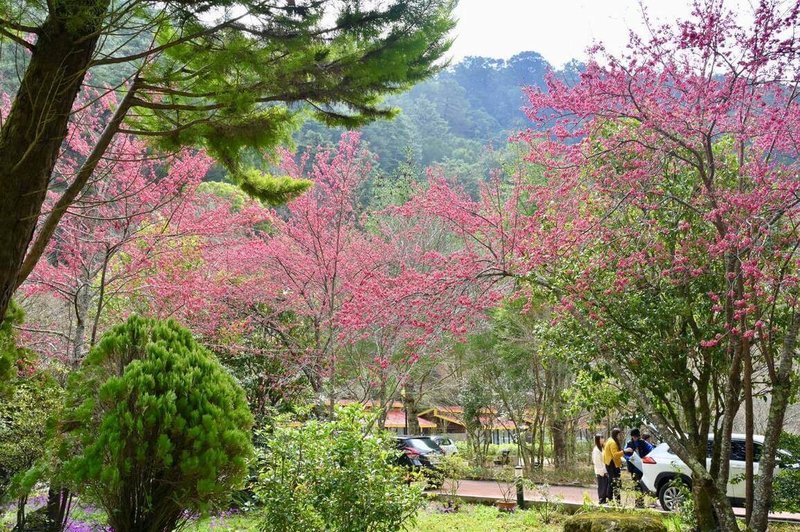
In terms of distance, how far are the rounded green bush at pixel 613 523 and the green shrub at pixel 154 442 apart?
380 cm

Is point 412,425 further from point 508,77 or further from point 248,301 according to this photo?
point 508,77

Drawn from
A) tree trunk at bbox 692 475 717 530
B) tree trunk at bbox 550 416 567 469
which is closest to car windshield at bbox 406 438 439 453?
tree trunk at bbox 550 416 567 469

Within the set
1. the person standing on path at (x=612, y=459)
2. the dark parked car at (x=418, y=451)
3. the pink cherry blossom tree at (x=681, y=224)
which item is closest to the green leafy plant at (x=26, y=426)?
the pink cherry blossom tree at (x=681, y=224)

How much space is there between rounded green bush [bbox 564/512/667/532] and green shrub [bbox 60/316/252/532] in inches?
149

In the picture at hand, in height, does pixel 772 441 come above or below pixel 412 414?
below

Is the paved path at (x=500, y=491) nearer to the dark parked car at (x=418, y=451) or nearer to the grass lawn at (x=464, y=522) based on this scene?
the dark parked car at (x=418, y=451)

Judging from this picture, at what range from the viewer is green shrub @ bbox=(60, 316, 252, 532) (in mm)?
3746

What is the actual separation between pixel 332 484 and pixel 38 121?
117 inches

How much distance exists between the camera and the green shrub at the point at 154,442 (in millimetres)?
3746

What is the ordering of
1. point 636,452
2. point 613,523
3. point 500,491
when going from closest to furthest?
point 613,523 < point 636,452 < point 500,491

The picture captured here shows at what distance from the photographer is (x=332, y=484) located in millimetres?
4234

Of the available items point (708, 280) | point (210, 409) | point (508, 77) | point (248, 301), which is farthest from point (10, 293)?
point (508, 77)

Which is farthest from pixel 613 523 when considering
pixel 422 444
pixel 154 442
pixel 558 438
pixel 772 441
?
pixel 558 438

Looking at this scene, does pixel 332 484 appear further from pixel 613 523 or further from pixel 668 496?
pixel 668 496
